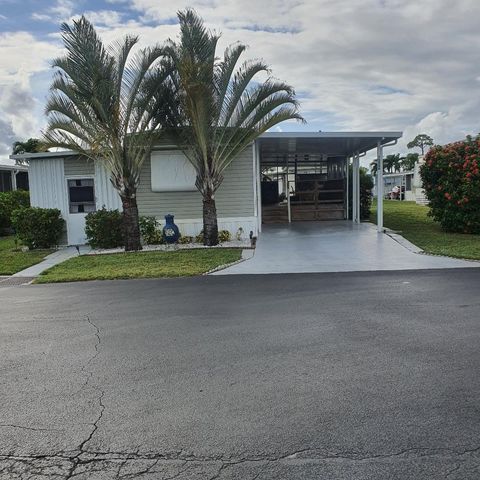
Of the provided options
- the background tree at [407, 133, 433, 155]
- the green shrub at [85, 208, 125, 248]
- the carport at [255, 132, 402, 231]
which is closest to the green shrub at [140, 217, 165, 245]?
the green shrub at [85, 208, 125, 248]

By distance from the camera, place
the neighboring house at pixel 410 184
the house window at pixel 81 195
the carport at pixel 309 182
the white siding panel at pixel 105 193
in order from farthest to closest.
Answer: the neighboring house at pixel 410 184 → the carport at pixel 309 182 → the house window at pixel 81 195 → the white siding panel at pixel 105 193

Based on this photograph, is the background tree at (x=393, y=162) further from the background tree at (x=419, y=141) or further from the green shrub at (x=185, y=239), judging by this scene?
the green shrub at (x=185, y=239)

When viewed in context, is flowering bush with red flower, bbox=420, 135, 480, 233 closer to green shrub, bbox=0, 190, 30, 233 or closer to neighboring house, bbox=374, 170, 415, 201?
green shrub, bbox=0, 190, 30, 233

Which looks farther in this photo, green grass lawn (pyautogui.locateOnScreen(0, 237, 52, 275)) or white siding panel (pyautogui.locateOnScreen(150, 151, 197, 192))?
white siding panel (pyautogui.locateOnScreen(150, 151, 197, 192))

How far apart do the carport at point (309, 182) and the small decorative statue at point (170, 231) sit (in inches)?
187

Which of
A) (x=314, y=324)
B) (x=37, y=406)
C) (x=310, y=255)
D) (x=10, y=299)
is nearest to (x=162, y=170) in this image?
(x=310, y=255)

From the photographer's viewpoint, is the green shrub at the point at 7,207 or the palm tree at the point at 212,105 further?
the green shrub at the point at 7,207

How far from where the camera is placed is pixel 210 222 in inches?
547

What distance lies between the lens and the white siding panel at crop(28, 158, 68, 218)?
1548 centimetres

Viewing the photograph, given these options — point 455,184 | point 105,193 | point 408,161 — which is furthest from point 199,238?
point 408,161

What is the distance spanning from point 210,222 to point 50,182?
17.8ft

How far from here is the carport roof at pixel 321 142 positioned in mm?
14648

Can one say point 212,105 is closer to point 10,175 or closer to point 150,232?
point 150,232

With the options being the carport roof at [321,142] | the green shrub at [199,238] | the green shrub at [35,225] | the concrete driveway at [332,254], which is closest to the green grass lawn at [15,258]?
the green shrub at [35,225]
